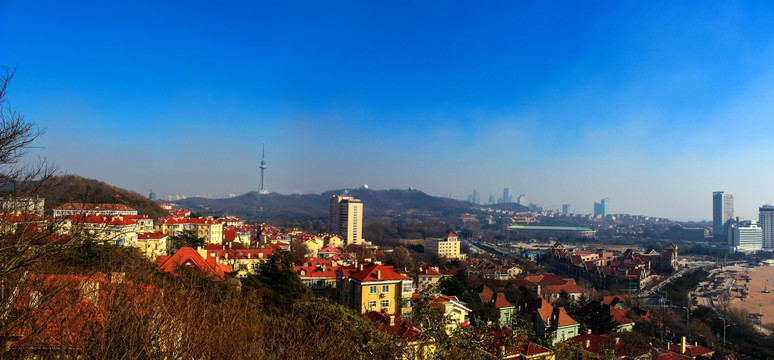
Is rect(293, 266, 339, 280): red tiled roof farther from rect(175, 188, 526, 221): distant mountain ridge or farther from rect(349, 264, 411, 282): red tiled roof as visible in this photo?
rect(175, 188, 526, 221): distant mountain ridge

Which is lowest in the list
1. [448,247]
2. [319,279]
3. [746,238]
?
[448,247]

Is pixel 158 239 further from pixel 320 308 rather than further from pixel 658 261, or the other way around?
pixel 658 261

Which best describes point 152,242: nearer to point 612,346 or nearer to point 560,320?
point 560,320

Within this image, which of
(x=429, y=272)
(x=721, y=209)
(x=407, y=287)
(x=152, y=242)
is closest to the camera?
(x=407, y=287)

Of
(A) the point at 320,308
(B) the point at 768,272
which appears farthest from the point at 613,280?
(A) the point at 320,308

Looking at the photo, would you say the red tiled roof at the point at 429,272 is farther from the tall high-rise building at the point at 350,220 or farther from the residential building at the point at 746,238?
the residential building at the point at 746,238

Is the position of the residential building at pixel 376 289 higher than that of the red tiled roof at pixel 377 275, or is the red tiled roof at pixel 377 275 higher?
the red tiled roof at pixel 377 275

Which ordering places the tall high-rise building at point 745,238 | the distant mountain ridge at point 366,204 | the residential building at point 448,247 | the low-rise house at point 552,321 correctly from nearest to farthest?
the low-rise house at point 552,321 → the residential building at point 448,247 → the tall high-rise building at point 745,238 → the distant mountain ridge at point 366,204

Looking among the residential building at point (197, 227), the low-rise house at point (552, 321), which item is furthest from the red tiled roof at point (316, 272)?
the residential building at point (197, 227)

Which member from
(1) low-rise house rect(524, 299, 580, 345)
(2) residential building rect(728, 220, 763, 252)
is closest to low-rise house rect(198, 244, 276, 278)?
(1) low-rise house rect(524, 299, 580, 345)

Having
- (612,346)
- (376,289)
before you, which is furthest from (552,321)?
(376,289)

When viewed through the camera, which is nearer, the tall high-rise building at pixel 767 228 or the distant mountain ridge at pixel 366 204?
the tall high-rise building at pixel 767 228
